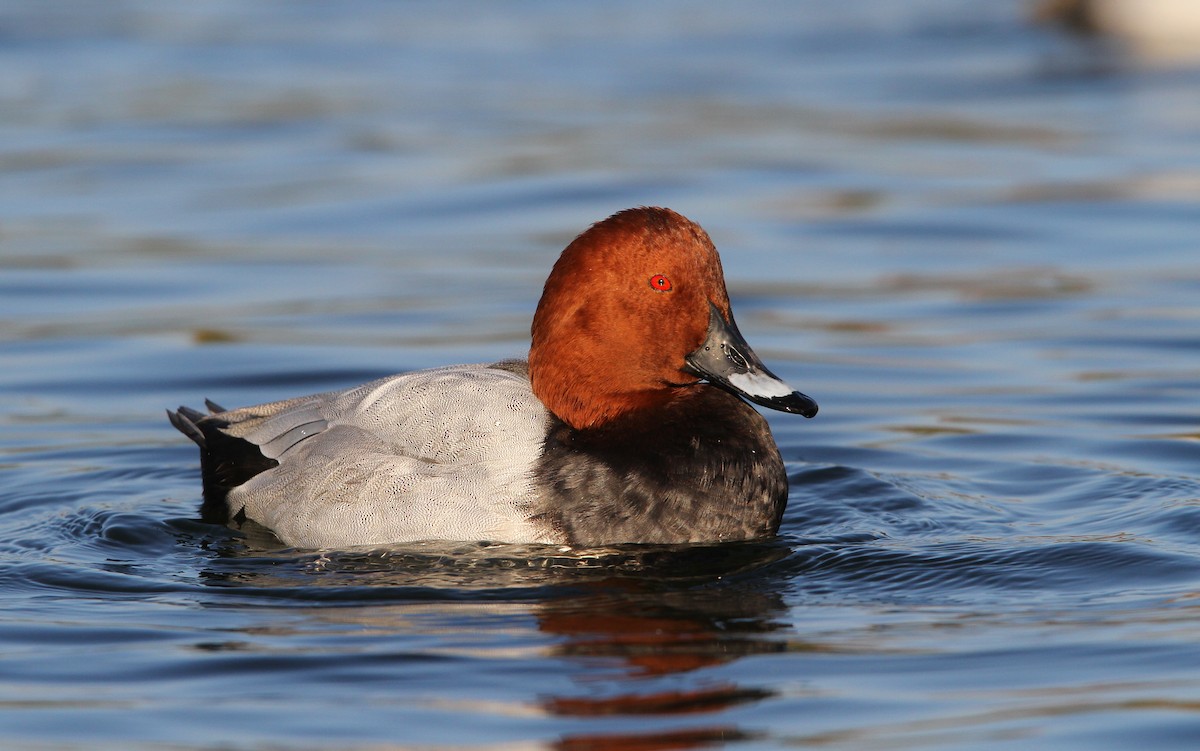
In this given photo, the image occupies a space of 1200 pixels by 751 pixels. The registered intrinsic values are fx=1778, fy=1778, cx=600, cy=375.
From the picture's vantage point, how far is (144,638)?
5.33 metres

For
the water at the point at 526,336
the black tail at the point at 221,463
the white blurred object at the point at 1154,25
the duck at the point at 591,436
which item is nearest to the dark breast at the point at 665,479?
the duck at the point at 591,436

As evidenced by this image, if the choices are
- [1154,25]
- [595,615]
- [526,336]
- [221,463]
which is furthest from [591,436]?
[1154,25]

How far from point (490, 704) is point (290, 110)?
11.8m

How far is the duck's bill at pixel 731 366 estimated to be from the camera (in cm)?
621

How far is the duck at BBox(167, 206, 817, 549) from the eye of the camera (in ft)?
19.9

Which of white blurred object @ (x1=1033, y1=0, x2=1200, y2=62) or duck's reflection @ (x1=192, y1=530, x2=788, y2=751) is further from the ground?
A: white blurred object @ (x1=1033, y1=0, x2=1200, y2=62)

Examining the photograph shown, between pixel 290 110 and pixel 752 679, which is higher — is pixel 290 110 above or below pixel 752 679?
above

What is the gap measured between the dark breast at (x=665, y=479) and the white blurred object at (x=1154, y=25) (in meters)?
13.0

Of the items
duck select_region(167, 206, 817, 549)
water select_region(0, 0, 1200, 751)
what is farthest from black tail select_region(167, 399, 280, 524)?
duck select_region(167, 206, 817, 549)

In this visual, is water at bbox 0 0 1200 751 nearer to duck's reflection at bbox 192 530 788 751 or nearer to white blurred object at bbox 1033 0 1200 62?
duck's reflection at bbox 192 530 788 751

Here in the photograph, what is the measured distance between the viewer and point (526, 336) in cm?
973

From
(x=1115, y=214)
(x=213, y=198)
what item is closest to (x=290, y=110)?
(x=213, y=198)

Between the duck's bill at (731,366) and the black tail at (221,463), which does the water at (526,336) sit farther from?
the duck's bill at (731,366)

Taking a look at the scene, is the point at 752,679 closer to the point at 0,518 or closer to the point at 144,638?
the point at 144,638
